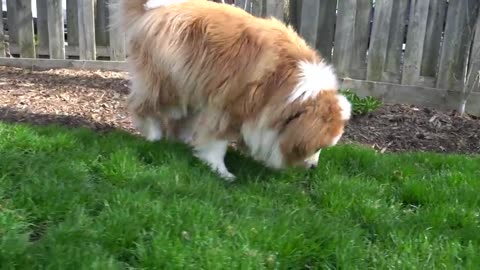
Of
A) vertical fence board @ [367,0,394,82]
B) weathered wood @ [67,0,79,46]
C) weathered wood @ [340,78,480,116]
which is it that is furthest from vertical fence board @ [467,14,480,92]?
weathered wood @ [67,0,79,46]

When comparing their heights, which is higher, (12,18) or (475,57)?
(12,18)

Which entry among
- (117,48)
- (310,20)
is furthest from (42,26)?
(310,20)

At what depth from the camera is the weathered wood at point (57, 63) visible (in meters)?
7.65

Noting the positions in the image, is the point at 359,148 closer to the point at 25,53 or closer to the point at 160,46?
the point at 160,46

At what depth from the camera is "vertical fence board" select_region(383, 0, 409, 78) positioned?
6875 millimetres

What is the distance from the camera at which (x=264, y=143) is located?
15.5 feet

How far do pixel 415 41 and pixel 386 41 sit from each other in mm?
323

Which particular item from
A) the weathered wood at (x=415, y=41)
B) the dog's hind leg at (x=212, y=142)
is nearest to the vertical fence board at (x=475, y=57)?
the weathered wood at (x=415, y=41)

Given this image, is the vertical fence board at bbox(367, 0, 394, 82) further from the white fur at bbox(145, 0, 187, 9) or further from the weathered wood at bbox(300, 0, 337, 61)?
the white fur at bbox(145, 0, 187, 9)

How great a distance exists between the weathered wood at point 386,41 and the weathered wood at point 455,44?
19.0 inches

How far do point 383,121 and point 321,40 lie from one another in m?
1.36

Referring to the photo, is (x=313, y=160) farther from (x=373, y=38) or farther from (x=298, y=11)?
(x=298, y=11)

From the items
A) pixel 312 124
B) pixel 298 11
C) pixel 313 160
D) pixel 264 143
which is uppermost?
pixel 298 11

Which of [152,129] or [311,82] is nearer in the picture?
[311,82]
